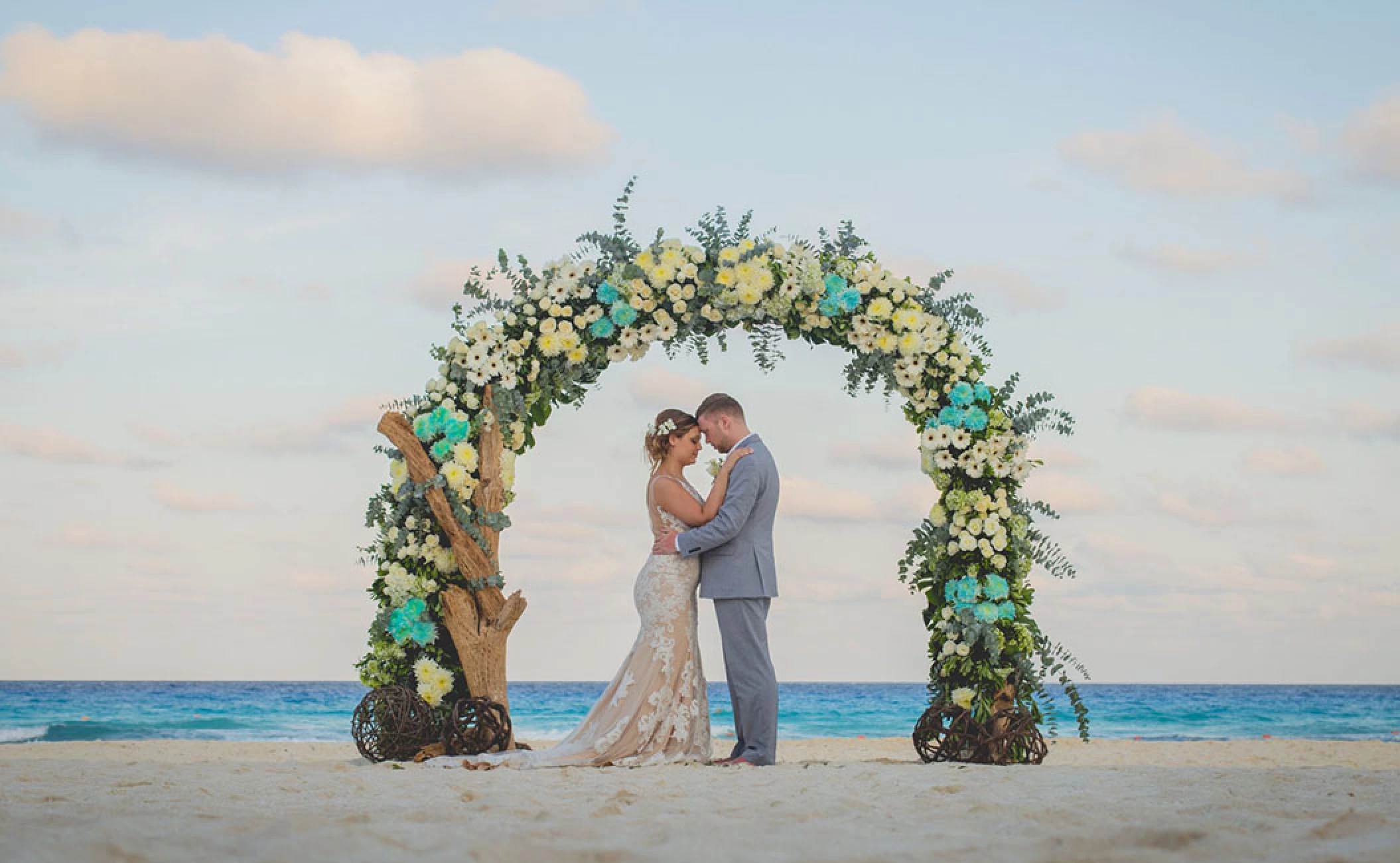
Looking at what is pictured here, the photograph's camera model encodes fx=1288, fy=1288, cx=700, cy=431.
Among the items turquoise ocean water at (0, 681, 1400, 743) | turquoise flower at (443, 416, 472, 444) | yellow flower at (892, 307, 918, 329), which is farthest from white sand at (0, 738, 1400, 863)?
turquoise ocean water at (0, 681, 1400, 743)

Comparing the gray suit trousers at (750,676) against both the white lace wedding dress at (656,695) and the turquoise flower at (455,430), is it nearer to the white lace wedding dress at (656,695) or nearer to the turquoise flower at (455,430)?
the white lace wedding dress at (656,695)

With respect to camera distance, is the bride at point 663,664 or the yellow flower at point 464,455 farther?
the yellow flower at point 464,455

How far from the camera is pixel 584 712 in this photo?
104ft

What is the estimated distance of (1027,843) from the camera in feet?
13.6

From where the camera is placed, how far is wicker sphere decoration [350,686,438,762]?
7887mm

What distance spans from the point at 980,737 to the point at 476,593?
10.6 feet

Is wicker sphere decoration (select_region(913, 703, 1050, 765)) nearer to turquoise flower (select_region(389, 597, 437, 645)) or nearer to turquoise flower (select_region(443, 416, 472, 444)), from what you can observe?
turquoise flower (select_region(389, 597, 437, 645))

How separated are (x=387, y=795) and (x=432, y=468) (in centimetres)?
283

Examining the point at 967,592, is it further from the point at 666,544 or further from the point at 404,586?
the point at 404,586

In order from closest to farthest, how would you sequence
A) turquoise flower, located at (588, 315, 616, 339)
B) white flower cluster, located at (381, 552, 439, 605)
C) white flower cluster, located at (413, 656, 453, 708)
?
white flower cluster, located at (413, 656, 453, 708), white flower cluster, located at (381, 552, 439, 605), turquoise flower, located at (588, 315, 616, 339)

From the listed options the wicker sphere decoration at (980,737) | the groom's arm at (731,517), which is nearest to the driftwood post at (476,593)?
the groom's arm at (731,517)

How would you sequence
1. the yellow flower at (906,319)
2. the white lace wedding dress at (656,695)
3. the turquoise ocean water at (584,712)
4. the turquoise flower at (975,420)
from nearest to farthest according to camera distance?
1. the white lace wedding dress at (656,695)
2. the turquoise flower at (975,420)
3. the yellow flower at (906,319)
4. the turquoise ocean water at (584,712)

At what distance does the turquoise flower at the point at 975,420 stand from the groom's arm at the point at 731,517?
4.87 feet

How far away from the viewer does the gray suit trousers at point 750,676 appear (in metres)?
7.52
